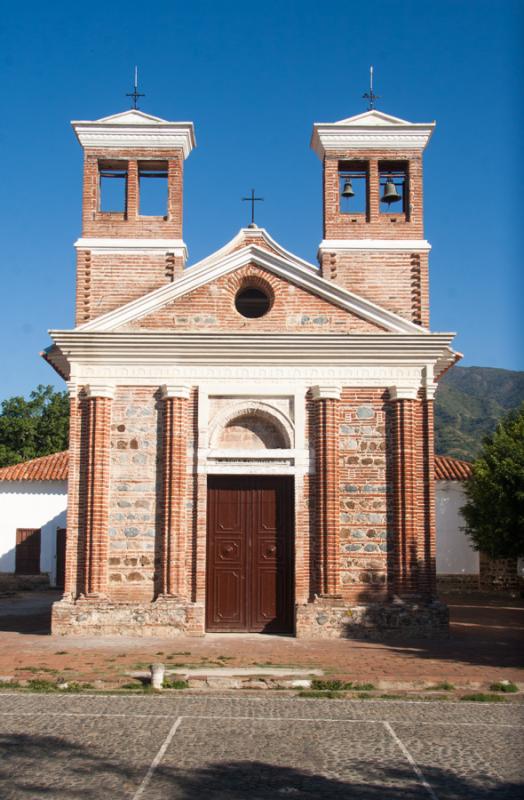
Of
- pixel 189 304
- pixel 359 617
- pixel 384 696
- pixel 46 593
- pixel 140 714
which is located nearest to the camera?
pixel 140 714

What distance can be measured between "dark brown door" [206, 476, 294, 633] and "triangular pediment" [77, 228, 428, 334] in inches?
136

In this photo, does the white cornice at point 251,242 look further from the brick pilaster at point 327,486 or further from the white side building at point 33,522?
the white side building at point 33,522

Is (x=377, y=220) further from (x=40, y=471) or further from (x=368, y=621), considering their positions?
(x=40, y=471)

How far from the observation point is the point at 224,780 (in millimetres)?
7195


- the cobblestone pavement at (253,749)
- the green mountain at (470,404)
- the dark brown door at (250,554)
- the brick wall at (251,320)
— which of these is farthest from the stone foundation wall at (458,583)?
the green mountain at (470,404)

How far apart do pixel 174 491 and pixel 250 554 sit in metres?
1.86

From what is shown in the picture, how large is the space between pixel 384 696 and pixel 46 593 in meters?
20.7

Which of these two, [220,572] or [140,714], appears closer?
[140,714]

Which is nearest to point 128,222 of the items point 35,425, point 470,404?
point 35,425

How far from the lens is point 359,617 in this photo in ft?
50.3

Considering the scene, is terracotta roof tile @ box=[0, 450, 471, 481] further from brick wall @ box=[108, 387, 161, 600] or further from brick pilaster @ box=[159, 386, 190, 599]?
brick wall @ box=[108, 387, 161, 600]

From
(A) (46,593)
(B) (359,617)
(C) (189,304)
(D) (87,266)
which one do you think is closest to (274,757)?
(B) (359,617)

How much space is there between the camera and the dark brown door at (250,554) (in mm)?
15812

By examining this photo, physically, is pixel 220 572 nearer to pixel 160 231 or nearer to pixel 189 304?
pixel 189 304
